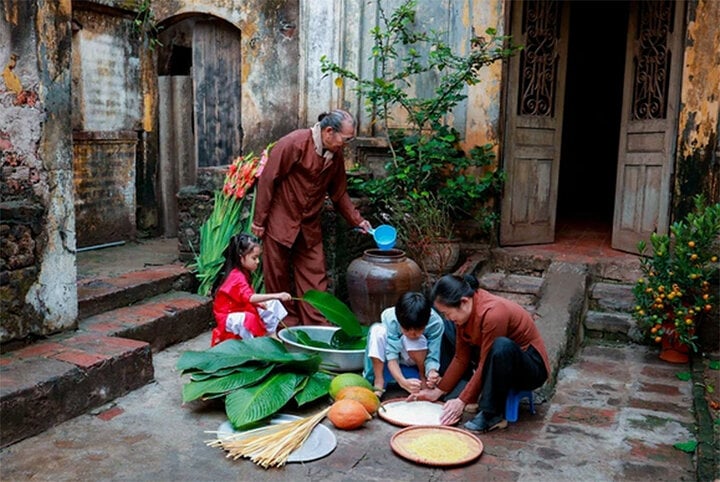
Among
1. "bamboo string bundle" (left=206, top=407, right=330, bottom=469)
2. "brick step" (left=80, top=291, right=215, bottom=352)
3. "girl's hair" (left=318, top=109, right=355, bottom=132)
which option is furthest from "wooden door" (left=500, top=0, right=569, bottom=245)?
"bamboo string bundle" (left=206, top=407, right=330, bottom=469)

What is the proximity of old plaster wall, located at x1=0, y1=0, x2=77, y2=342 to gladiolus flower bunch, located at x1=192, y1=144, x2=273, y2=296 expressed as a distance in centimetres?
164

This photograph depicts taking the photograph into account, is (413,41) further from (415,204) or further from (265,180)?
(265,180)

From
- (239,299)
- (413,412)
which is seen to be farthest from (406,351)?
(239,299)

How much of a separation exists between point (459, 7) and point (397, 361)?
412cm

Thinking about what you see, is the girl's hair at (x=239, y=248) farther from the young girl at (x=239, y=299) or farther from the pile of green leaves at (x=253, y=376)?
the pile of green leaves at (x=253, y=376)

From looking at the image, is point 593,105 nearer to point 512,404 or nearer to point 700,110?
point 700,110

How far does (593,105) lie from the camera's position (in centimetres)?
1169

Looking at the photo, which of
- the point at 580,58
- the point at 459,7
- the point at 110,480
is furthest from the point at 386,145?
the point at 580,58

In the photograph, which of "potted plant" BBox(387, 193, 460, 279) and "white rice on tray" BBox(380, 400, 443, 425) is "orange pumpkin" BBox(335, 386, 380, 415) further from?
"potted plant" BBox(387, 193, 460, 279)

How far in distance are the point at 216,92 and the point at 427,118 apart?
2987 millimetres

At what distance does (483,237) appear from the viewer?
7258 mm

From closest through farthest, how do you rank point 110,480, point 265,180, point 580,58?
point 110,480 → point 265,180 → point 580,58

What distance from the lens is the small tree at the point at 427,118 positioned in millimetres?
6734

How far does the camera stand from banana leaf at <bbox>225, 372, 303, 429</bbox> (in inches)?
155
